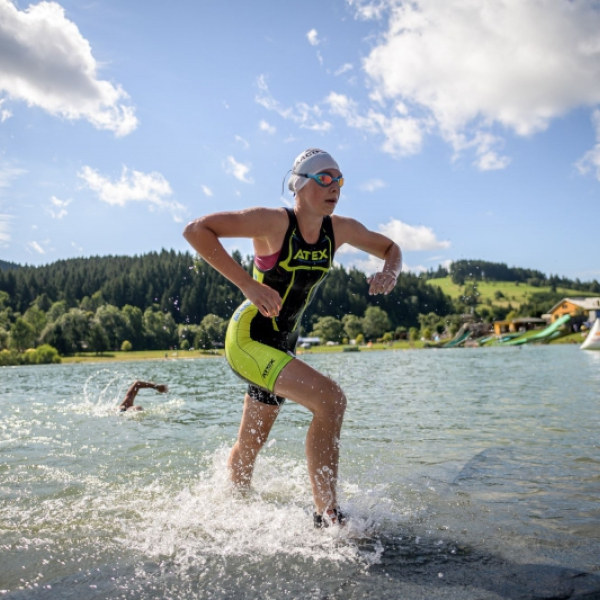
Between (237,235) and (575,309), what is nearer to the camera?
(237,235)

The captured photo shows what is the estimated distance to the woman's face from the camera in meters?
4.20

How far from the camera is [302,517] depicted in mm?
4168

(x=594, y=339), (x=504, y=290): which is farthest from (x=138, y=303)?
(x=594, y=339)

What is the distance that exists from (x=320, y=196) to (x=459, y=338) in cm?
11254

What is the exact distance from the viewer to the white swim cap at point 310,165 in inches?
167

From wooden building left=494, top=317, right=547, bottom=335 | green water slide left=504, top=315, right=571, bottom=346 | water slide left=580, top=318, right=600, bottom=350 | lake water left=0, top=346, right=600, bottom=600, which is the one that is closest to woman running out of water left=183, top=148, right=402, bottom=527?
lake water left=0, top=346, right=600, bottom=600

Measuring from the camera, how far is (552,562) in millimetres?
3150

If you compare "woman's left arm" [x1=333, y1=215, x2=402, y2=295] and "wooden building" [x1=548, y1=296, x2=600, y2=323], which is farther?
"wooden building" [x1=548, y1=296, x2=600, y2=323]

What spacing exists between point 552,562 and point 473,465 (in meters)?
2.97

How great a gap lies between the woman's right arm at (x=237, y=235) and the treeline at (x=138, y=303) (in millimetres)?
50621

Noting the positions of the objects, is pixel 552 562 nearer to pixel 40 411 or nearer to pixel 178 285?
pixel 40 411

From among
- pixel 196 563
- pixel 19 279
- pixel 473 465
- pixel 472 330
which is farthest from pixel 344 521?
pixel 19 279

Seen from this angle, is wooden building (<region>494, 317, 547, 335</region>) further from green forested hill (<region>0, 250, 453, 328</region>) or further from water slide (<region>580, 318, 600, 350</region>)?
water slide (<region>580, 318, 600, 350</region>)

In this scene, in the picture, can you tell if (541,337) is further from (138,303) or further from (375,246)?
(375,246)
